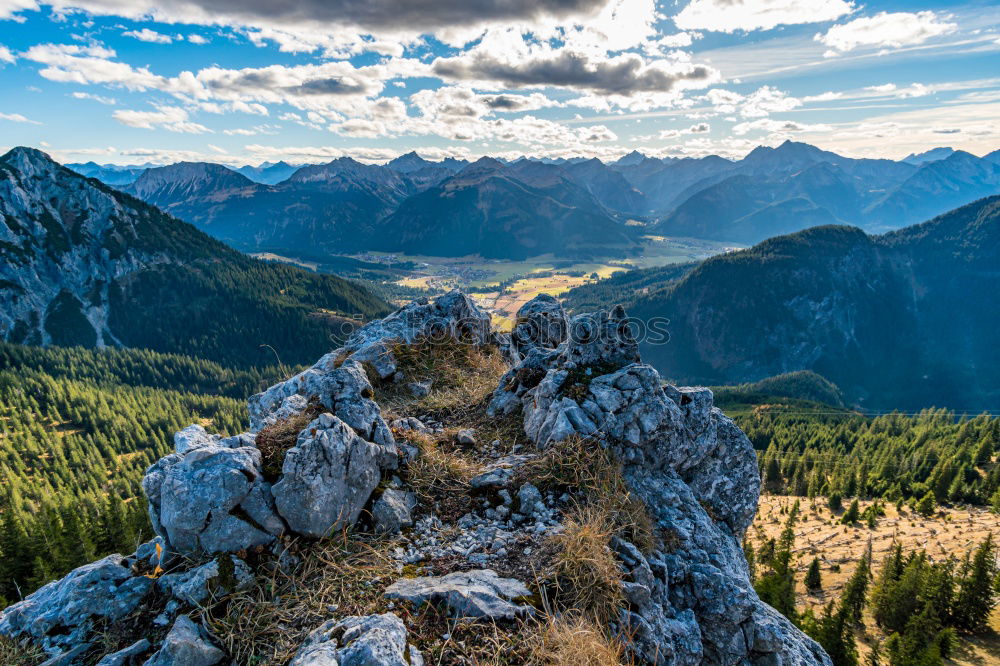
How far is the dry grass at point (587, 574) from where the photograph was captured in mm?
8625

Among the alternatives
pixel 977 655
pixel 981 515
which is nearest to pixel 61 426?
pixel 977 655

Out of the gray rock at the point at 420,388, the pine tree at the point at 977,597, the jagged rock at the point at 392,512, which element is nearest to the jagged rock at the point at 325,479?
the jagged rock at the point at 392,512

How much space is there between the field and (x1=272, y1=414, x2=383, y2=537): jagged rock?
241 ft

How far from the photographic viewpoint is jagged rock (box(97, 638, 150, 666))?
284 inches

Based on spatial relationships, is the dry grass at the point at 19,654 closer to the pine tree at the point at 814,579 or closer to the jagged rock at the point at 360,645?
the jagged rock at the point at 360,645

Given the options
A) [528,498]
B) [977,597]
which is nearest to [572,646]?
[528,498]

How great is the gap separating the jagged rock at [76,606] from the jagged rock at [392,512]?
168 inches

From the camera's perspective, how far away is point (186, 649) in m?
7.00

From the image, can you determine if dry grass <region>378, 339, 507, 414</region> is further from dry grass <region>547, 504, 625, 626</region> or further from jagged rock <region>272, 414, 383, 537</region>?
dry grass <region>547, 504, 625, 626</region>

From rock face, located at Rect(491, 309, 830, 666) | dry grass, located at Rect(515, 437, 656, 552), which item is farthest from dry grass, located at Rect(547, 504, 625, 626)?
dry grass, located at Rect(515, 437, 656, 552)

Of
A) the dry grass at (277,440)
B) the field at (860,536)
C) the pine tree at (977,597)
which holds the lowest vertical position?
the field at (860,536)

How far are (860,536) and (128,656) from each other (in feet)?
369

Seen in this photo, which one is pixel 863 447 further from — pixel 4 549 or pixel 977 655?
pixel 4 549

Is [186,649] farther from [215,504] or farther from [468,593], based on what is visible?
[468,593]
